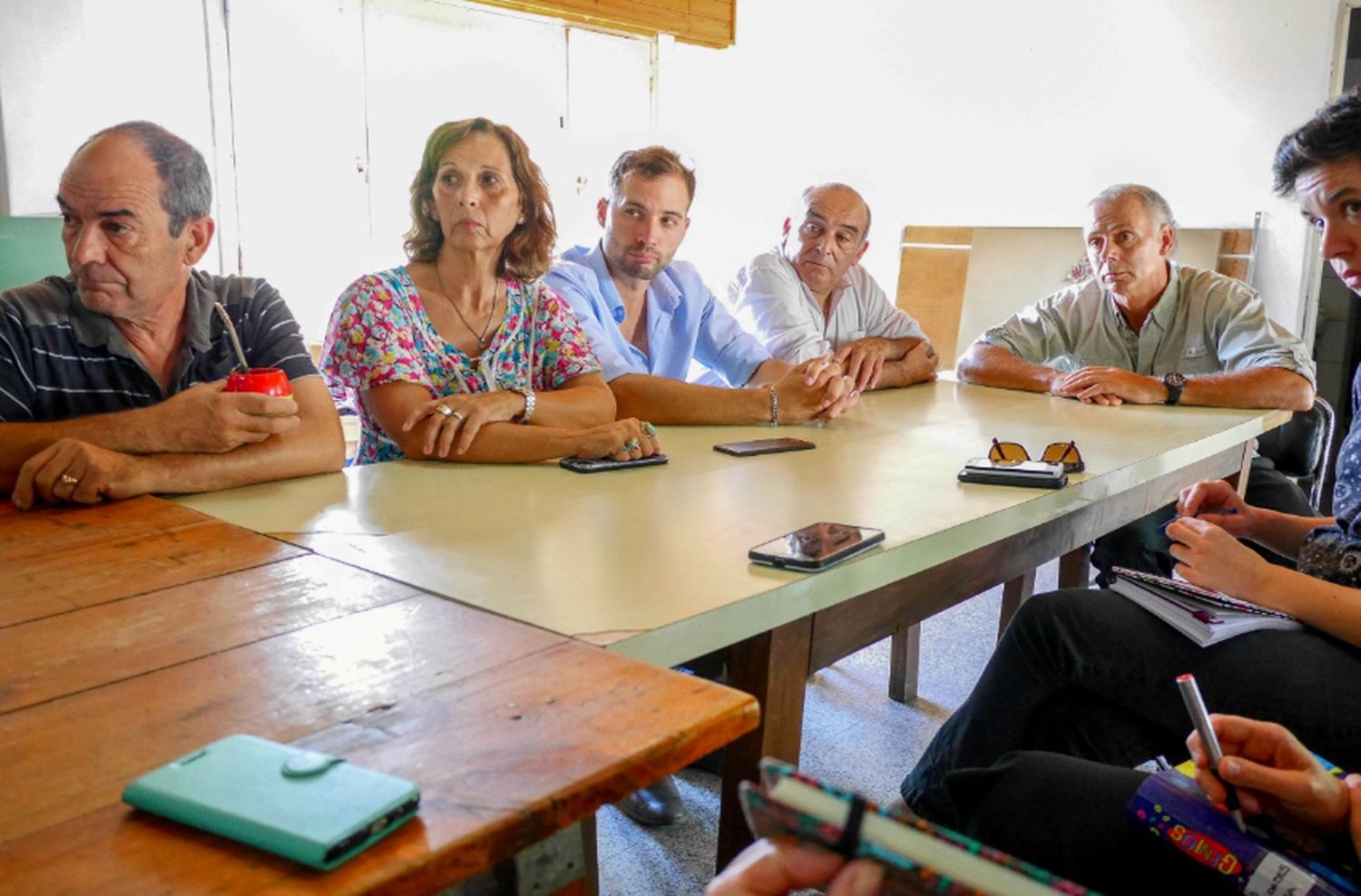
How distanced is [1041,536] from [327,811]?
4.10 feet

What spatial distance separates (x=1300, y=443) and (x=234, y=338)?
8.28 ft

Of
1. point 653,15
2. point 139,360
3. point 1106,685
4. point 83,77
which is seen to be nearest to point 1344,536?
point 1106,685

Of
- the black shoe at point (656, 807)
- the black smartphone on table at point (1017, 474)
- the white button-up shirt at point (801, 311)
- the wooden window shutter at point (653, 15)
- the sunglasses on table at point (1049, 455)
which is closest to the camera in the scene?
the black smartphone on table at point (1017, 474)

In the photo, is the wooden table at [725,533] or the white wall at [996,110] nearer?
the wooden table at [725,533]

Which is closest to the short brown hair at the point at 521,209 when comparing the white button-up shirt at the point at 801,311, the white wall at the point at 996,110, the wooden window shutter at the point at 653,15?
the white button-up shirt at the point at 801,311

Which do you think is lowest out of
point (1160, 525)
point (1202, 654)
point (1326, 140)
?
point (1160, 525)

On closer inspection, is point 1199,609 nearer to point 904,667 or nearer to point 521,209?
point 904,667

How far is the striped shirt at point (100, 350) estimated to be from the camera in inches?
57.2

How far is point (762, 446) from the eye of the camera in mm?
1792

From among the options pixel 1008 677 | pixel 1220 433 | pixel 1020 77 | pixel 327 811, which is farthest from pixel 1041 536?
pixel 1020 77

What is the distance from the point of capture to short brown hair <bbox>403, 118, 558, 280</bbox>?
6.42 ft

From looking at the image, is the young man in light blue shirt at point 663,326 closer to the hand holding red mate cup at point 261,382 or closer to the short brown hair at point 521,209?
the short brown hair at point 521,209

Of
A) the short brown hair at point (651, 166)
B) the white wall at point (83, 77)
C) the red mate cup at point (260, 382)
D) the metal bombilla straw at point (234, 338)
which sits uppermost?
the white wall at point (83, 77)

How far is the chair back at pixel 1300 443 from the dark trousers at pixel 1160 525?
85 millimetres
